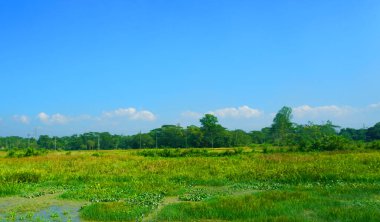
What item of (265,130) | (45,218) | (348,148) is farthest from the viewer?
(265,130)

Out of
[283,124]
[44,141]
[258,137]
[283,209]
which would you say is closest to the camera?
[283,209]

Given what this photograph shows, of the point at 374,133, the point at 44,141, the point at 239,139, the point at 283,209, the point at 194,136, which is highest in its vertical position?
the point at 44,141

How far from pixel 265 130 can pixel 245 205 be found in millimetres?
102767

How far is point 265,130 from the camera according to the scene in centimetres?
11119

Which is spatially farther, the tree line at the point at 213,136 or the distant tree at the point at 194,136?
the distant tree at the point at 194,136

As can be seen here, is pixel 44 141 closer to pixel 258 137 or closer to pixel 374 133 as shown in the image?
pixel 258 137

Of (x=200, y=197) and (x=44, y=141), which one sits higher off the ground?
(x=44, y=141)

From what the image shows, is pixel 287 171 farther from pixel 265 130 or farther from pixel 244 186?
pixel 265 130

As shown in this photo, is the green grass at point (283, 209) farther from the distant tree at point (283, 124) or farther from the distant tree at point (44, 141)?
the distant tree at point (44, 141)

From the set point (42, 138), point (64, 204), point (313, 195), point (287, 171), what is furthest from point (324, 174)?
point (42, 138)

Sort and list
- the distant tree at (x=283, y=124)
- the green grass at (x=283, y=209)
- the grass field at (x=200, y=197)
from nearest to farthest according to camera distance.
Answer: the green grass at (x=283, y=209) → the grass field at (x=200, y=197) → the distant tree at (x=283, y=124)

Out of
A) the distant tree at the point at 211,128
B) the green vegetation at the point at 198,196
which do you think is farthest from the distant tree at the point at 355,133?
the green vegetation at the point at 198,196

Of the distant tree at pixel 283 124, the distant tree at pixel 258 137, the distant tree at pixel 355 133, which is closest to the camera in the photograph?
the distant tree at pixel 283 124

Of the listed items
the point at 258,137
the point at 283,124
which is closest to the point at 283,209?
the point at 283,124
